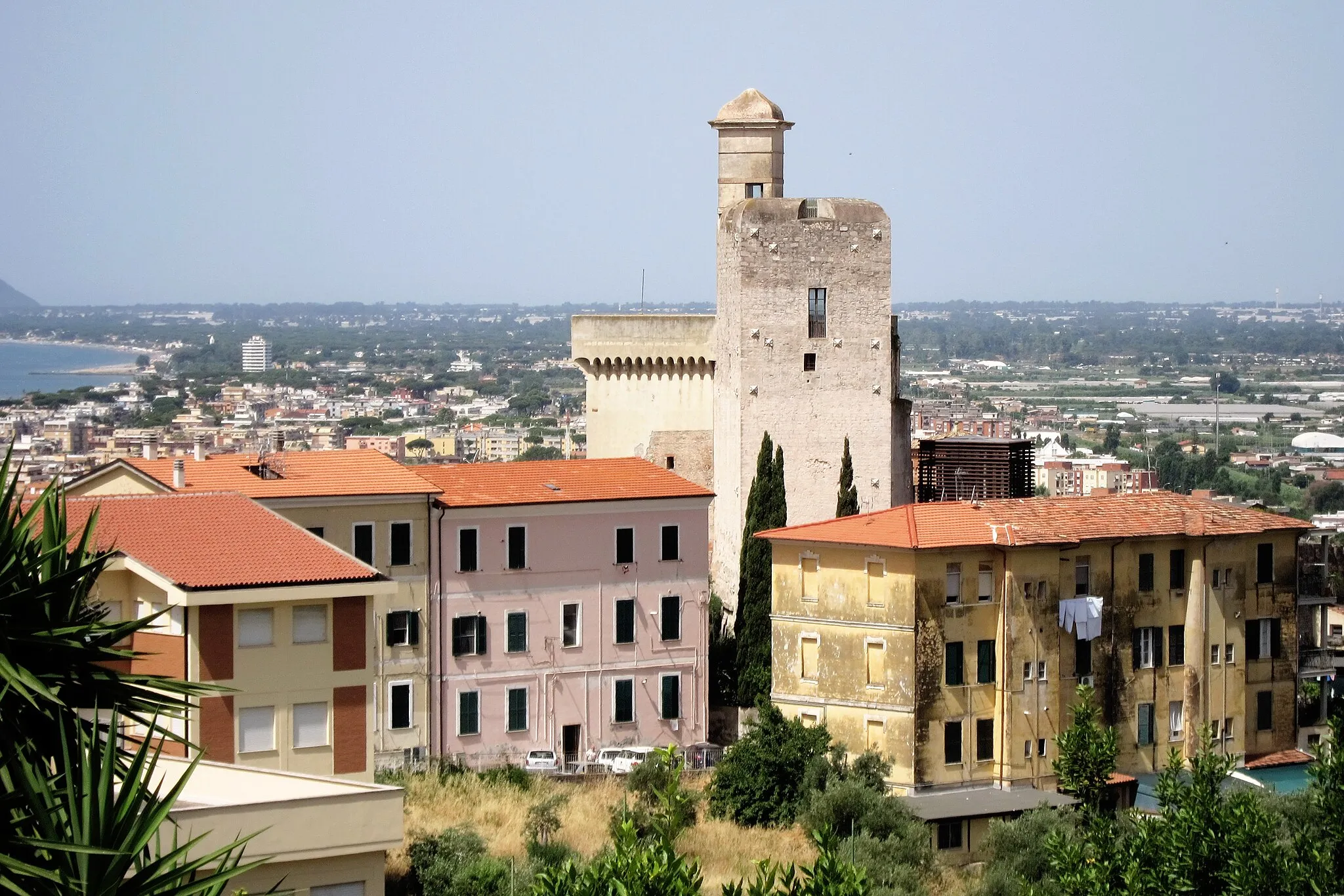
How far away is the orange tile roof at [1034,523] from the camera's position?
127 feet

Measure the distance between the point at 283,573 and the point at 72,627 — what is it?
12.9m

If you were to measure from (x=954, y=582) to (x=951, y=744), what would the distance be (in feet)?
8.85

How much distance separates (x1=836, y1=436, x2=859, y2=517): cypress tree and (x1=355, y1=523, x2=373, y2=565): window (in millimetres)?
12356

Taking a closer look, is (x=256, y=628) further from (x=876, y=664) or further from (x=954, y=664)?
(x=954, y=664)

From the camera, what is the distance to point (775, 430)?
159 ft

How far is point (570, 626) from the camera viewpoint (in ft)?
131

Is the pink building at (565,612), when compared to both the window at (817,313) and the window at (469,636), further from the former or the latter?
the window at (817,313)

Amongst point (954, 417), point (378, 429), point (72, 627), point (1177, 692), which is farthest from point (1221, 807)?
point (378, 429)

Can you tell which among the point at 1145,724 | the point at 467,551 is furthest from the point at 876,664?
the point at 467,551

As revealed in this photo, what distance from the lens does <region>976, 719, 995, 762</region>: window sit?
3850 cm

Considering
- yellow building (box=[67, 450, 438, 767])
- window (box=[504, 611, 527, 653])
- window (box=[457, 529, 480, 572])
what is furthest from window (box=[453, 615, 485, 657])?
window (box=[457, 529, 480, 572])

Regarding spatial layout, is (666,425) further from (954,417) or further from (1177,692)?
(954,417)

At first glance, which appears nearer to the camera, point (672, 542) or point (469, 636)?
point (469, 636)

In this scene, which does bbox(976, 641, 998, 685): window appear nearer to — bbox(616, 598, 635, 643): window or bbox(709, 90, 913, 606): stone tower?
bbox(616, 598, 635, 643): window
